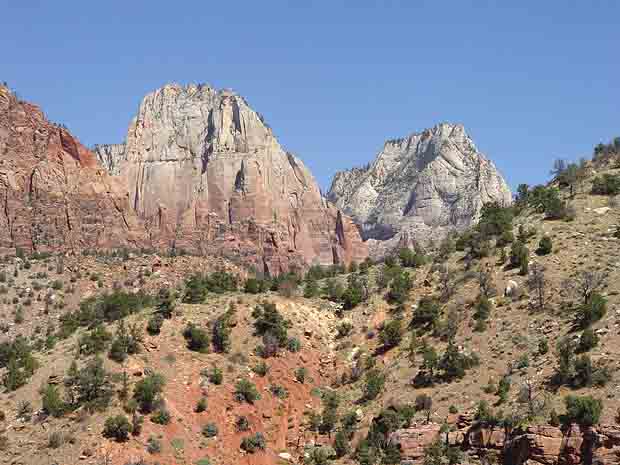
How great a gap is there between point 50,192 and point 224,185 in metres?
59.1

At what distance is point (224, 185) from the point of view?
566 ft

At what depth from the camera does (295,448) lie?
5650 cm

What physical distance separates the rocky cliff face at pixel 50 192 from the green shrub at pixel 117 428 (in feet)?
206

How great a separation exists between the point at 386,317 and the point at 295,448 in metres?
16.4

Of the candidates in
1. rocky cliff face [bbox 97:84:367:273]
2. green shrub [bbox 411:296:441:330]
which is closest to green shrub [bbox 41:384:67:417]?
green shrub [bbox 411:296:441:330]

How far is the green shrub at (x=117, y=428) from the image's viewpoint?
5044cm

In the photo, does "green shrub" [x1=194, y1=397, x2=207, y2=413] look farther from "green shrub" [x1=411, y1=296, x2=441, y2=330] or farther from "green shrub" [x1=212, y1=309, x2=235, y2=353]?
"green shrub" [x1=411, y1=296, x2=441, y2=330]

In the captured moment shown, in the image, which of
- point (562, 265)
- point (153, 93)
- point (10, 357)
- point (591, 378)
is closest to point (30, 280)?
point (10, 357)

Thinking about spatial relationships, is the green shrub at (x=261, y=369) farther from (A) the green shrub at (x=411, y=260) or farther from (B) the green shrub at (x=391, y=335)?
(A) the green shrub at (x=411, y=260)

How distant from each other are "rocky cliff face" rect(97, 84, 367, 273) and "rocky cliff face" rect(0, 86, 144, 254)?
32080 mm

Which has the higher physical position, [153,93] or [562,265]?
[153,93]

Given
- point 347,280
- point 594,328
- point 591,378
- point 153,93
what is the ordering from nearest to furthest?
1. point 591,378
2. point 594,328
3. point 347,280
4. point 153,93

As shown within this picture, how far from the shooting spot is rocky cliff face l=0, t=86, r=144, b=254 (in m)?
112

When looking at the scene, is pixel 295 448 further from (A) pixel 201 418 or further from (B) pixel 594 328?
(B) pixel 594 328
